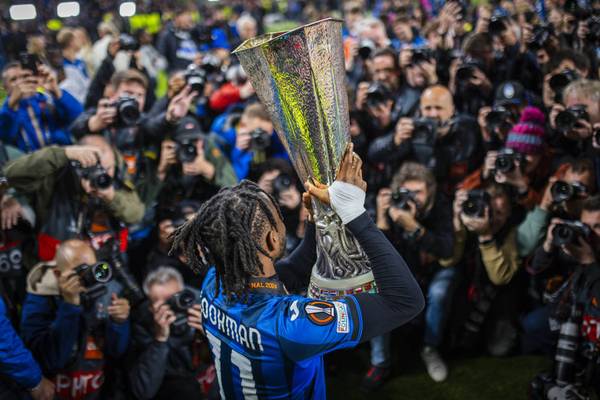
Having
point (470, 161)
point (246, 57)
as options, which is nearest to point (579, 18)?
point (470, 161)

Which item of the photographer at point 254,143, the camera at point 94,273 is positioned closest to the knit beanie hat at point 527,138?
the photographer at point 254,143

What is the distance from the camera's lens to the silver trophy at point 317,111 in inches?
56.7

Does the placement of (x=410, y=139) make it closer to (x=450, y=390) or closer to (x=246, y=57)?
(x=450, y=390)

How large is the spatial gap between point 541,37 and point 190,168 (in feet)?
A: 7.99

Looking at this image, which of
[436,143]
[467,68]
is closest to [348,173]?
[436,143]

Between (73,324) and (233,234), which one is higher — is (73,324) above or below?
below

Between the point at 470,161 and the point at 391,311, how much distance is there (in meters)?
2.39

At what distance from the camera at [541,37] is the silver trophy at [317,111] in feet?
9.30

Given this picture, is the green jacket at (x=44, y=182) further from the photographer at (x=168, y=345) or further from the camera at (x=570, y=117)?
the camera at (x=570, y=117)

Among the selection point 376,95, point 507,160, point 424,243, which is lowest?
point 424,243

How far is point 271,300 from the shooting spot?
157 centimetres

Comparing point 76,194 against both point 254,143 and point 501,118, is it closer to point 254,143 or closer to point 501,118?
point 254,143

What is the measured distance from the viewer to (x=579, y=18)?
170 inches

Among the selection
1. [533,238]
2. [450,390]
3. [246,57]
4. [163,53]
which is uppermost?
[163,53]
